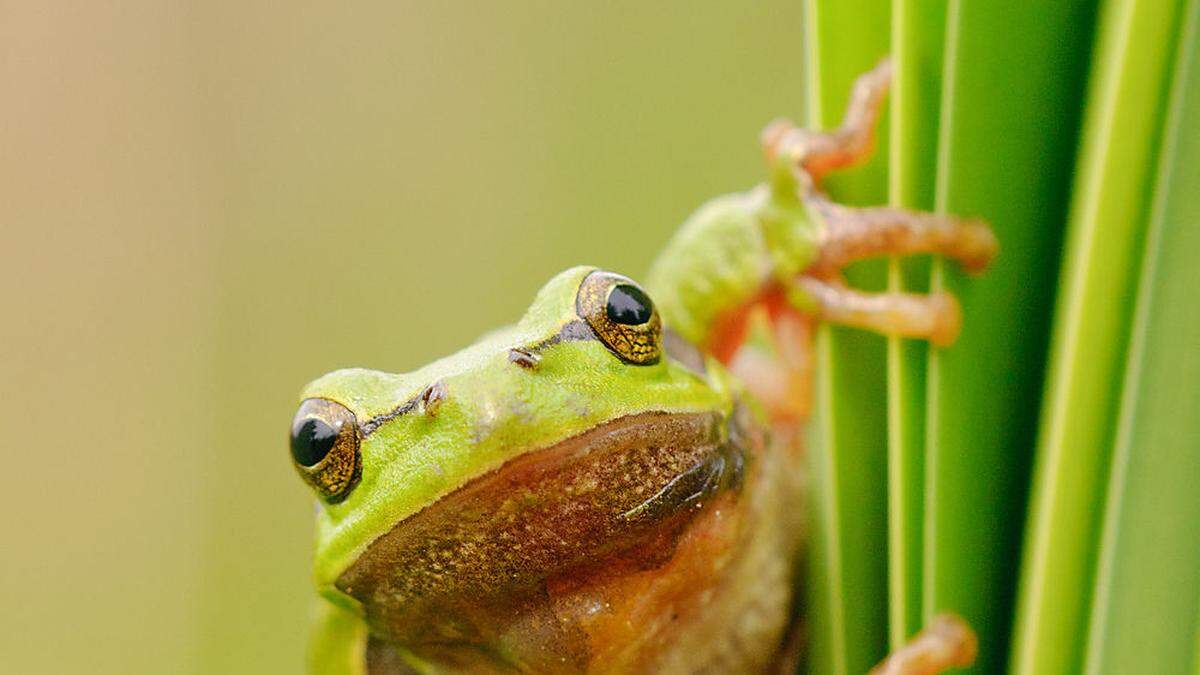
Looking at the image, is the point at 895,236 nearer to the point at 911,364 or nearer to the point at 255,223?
the point at 911,364

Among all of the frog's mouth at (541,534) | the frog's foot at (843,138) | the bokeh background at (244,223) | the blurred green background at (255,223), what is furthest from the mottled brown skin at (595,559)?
the bokeh background at (244,223)

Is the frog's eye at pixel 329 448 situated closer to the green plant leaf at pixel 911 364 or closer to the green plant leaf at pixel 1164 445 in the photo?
the green plant leaf at pixel 911 364

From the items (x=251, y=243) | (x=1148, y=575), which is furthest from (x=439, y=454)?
(x=251, y=243)

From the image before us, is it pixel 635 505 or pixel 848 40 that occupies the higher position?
pixel 848 40

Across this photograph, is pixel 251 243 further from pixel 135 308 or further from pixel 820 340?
A: pixel 820 340

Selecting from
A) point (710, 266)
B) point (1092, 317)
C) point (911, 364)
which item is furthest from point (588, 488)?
point (710, 266)

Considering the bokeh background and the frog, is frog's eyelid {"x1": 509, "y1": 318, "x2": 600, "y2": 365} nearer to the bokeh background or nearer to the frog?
→ the frog

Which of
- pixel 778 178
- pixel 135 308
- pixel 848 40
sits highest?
pixel 848 40
